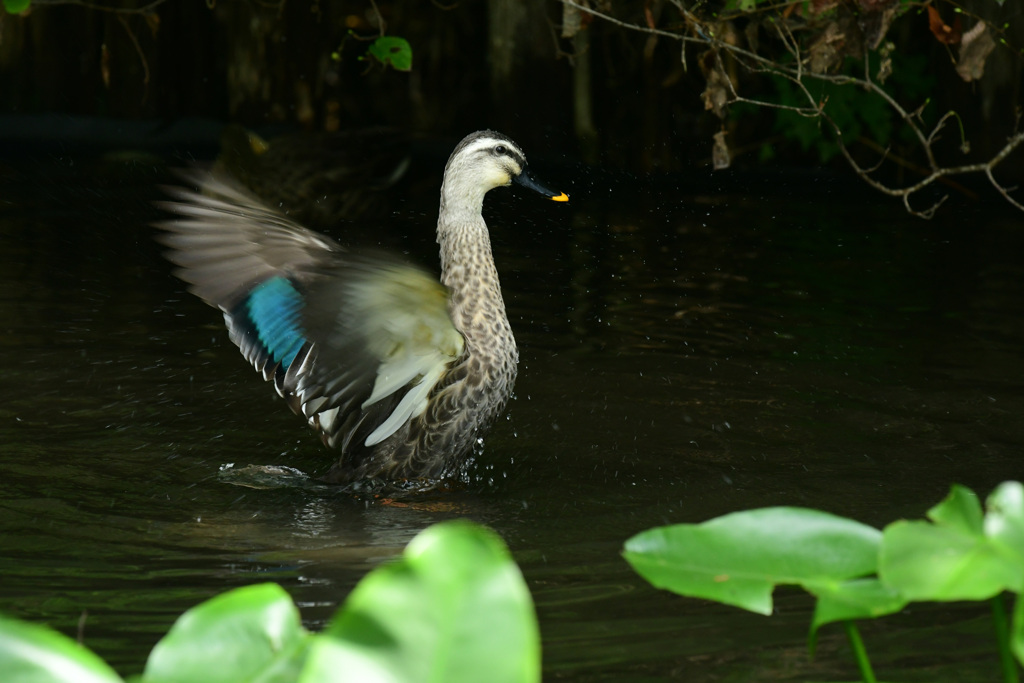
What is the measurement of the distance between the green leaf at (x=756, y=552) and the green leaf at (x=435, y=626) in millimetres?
506

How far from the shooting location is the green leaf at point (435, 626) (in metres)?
0.97

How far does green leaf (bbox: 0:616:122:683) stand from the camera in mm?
1041

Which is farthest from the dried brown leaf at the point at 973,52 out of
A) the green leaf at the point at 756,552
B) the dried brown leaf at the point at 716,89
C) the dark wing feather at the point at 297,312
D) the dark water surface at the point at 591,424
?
the green leaf at the point at 756,552

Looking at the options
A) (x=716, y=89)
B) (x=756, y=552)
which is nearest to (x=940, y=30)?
(x=716, y=89)

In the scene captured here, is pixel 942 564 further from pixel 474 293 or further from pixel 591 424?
pixel 591 424

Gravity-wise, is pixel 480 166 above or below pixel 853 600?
above

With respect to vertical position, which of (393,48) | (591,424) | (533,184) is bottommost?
(591,424)

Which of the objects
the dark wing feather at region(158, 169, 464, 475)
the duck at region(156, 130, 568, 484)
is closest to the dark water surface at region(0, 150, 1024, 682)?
the duck at region(156, 130, 568, 484)

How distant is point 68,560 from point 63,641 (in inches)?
87.3

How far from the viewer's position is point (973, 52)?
15.4 ft

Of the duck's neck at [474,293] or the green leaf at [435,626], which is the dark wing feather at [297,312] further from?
the green leaf at [435,626]

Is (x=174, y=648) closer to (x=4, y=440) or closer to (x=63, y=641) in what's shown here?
(x=63, y=641)

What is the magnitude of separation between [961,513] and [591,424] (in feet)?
10.1

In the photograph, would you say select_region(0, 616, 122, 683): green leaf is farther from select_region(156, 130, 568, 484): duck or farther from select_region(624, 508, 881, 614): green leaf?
select_region(156, 130, 568, 484): duck
